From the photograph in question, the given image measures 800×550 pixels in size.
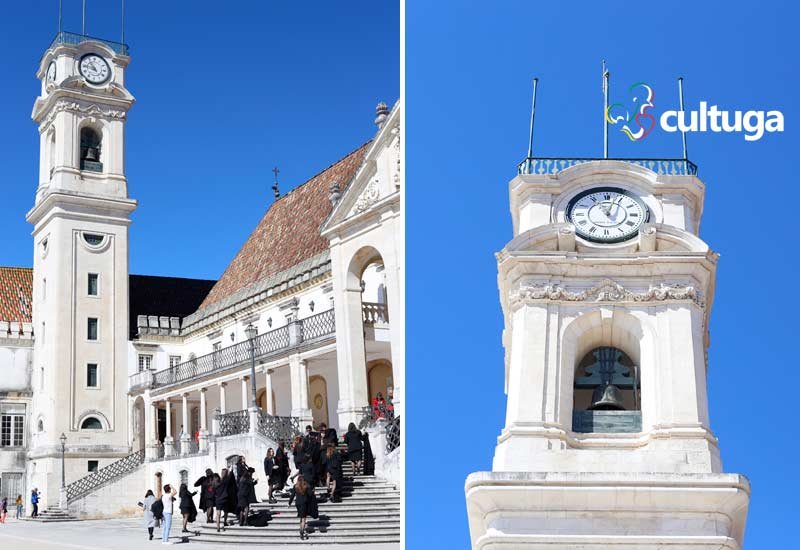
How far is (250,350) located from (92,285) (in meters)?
10.9

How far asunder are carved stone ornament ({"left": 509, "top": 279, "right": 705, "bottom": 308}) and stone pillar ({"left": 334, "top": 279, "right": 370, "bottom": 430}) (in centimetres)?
1249

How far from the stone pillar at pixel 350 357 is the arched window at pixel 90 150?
1688 cm

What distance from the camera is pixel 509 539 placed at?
39.3 ft

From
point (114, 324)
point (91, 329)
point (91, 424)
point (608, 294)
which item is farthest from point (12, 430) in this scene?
point (608, 294)

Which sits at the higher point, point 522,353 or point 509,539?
point 522,353

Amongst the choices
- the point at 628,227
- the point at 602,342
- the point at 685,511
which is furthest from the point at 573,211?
the point at 685,511

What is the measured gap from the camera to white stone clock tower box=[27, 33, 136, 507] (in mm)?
38250

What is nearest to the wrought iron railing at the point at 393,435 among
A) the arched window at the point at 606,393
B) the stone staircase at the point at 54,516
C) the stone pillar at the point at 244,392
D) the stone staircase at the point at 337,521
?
the stone staircase at the point at 337,521

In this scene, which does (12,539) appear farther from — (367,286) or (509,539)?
(509,539)

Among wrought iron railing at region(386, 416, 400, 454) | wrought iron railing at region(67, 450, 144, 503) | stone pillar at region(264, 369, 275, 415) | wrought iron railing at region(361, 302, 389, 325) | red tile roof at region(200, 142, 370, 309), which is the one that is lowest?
wrought iron railing at region(67, 450, 144, 503)

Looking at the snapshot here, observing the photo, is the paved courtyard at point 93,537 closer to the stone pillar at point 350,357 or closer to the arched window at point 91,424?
the stone pillar at point 350,357

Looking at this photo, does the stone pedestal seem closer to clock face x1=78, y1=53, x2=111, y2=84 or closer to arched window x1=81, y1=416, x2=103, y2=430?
arched window x1=81, y1=416, x2=103, y2=430

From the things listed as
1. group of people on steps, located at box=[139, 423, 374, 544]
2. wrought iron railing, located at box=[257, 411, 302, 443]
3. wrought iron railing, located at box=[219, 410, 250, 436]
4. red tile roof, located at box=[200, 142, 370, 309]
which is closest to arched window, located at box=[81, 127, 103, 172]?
red tile roof, located at box=[200, 142, 370, 309]

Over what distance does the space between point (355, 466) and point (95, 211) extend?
68.1 feet
